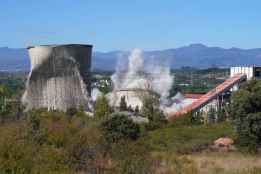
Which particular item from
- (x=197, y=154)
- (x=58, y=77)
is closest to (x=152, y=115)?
(x=58, y=77)

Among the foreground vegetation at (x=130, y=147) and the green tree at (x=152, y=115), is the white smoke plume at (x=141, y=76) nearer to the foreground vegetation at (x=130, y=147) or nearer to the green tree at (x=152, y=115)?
the green tree at (x=152, y=115)

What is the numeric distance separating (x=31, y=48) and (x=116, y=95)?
9.06m

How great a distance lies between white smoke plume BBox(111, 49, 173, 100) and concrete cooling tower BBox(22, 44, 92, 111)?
8.45 m

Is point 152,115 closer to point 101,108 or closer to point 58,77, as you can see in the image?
point 101,108

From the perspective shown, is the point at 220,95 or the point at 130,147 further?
the point at 220,95

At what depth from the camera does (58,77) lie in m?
32.3

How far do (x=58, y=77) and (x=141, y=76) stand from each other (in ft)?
49.1

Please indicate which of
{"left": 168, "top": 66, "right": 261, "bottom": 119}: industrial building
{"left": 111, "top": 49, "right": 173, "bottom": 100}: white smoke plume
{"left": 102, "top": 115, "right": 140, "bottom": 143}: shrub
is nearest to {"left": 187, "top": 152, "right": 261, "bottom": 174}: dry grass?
{"left": 102, "top": 115, "right": 140, "bottom": 143}: shrub

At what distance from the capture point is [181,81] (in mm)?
101375

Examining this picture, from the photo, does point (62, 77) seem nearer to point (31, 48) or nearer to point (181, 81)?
point (31, 48)

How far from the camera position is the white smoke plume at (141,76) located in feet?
143

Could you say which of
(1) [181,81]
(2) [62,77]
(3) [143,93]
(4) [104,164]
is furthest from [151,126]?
(1) [181,81]

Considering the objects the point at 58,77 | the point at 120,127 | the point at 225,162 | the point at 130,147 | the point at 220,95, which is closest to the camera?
the point at 130,147

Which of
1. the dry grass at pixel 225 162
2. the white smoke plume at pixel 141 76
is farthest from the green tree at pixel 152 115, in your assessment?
the dry grass at pixel 225 162
